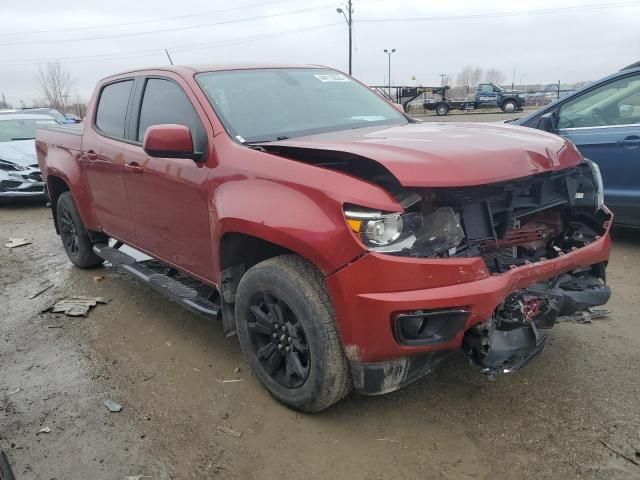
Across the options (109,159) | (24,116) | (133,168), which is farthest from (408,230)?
(24,116)

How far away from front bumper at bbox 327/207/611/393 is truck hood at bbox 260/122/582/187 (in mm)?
367

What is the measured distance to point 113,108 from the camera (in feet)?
14.7

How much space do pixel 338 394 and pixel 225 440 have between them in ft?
2.03

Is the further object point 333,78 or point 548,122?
point 548,122

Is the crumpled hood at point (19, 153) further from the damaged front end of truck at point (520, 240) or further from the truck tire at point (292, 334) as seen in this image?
the damaged front end of truck at point (520, 240)

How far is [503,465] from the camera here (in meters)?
2.45

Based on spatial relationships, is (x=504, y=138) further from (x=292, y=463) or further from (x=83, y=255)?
(x=83, y=255)

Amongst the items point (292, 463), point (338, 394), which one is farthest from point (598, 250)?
point (292, 463)

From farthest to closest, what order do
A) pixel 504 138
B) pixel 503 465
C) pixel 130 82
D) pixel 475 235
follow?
pixel 130 82
pixel 504 138
pixel 475 235
pixel 503 465

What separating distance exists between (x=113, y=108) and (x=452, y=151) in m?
3.10

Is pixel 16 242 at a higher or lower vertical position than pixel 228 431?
lower

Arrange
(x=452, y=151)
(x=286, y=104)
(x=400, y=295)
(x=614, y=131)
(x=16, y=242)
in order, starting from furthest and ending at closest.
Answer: (x=16, y=242)
(x=614, y=131)
(x=286, y=104)
(x=452, y=151)
(x=400, y=295)

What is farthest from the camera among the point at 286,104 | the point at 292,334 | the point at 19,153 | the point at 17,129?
the point at 17,129

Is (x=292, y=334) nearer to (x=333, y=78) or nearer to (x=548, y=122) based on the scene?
(x=333, y=78)
